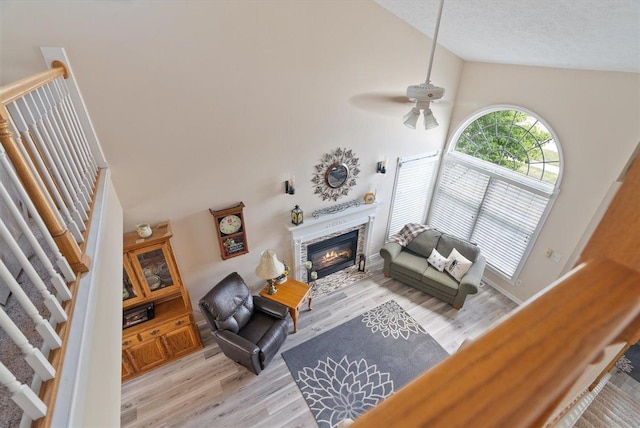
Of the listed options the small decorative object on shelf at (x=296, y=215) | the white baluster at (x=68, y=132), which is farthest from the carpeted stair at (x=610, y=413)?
the small decorative object on shelf at (x=296, y=215)

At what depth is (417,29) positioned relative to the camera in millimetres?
4133

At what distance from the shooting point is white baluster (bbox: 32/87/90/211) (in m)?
1.73

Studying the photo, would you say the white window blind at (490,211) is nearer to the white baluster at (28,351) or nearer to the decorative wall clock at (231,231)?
the decorative wall clock at (231,231)

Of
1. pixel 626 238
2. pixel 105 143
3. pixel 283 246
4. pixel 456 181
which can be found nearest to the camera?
pixel 626 238

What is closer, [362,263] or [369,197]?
[369,197]

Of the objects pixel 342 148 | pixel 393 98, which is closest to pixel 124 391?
pixel 342 148

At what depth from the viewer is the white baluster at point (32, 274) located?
3.16 feet

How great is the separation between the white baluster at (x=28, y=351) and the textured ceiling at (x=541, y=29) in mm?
3675

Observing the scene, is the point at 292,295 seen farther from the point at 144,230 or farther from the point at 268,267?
the point at 144,230

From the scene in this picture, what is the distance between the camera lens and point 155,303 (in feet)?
13.2

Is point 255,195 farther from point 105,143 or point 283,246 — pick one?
point 105,143

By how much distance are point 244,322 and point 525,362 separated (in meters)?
4.21

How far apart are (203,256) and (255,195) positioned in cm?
109

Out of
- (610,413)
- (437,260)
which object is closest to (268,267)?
(437,260)
